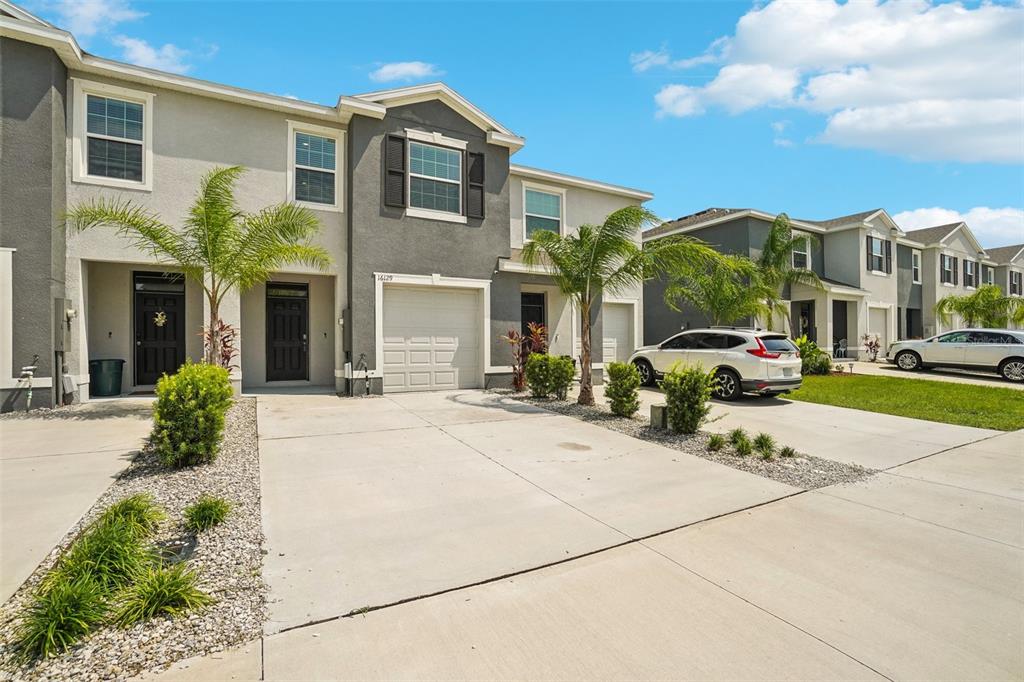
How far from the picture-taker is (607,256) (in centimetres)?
1023

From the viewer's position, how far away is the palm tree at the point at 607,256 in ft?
32.4

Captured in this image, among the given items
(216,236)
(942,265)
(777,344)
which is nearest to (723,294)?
(777,344)

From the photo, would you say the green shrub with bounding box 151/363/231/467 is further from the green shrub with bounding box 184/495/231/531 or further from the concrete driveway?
the green shrub with bounding box 184/495/231/531

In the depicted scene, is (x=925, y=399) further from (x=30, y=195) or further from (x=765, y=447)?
(x=30, y=195)

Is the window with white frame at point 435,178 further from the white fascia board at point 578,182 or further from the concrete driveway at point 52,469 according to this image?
the concrete driveway at point 52,469

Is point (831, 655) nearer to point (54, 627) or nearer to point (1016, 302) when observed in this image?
point (54, 627)

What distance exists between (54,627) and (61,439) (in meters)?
5.66

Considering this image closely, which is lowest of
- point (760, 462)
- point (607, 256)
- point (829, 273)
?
point (760, 462)

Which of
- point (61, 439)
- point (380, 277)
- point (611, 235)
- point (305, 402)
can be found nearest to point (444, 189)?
point (380, 277)

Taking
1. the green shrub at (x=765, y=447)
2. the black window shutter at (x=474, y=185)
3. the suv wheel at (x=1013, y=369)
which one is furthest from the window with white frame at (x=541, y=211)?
the suv wheel at (x=1013, y=369)

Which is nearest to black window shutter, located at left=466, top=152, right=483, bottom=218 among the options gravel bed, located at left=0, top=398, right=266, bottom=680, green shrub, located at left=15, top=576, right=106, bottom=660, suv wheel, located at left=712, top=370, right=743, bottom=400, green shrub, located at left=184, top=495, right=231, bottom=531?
suv wheel, located at left=712, top=370, right=743, bottom=400

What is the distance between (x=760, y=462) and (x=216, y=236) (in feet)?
30.3

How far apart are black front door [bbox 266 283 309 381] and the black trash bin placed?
2916 mm

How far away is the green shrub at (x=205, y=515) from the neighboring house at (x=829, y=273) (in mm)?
18841
